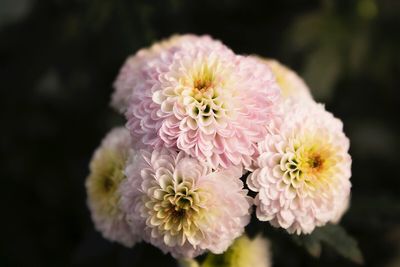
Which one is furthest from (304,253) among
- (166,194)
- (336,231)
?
(166,194)

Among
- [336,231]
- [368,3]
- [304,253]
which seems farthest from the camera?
[368,3]

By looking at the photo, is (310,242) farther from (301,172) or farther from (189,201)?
(189,201)

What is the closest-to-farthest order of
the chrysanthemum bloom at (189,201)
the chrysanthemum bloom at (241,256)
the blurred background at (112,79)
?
the chrysanthemum bloom at (189,201) < the chrysanthemum bloom at (241,256) < the blurred background at (112,79)

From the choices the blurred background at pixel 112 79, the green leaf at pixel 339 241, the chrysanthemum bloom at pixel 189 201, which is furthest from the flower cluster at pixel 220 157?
the blurred background at pixel 112 79

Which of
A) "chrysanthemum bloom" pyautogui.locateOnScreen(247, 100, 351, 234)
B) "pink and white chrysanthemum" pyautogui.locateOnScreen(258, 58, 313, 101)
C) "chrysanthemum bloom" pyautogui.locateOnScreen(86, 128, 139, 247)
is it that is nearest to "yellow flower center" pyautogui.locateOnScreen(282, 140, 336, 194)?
"chrysanthemum bloom" pyautogui.locateOnScreen(247, 100, 351, 234)

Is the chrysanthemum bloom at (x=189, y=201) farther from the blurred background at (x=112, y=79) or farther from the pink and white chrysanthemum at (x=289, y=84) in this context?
Result: the blurred background at (x=112, y=79)

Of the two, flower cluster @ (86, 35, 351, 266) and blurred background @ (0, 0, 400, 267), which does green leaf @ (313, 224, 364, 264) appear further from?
blurred background @ (0, 0, 400, 267)

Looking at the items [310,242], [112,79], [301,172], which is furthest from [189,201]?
[112,79]

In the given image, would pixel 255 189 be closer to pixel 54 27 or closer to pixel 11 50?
pixel 54 27
